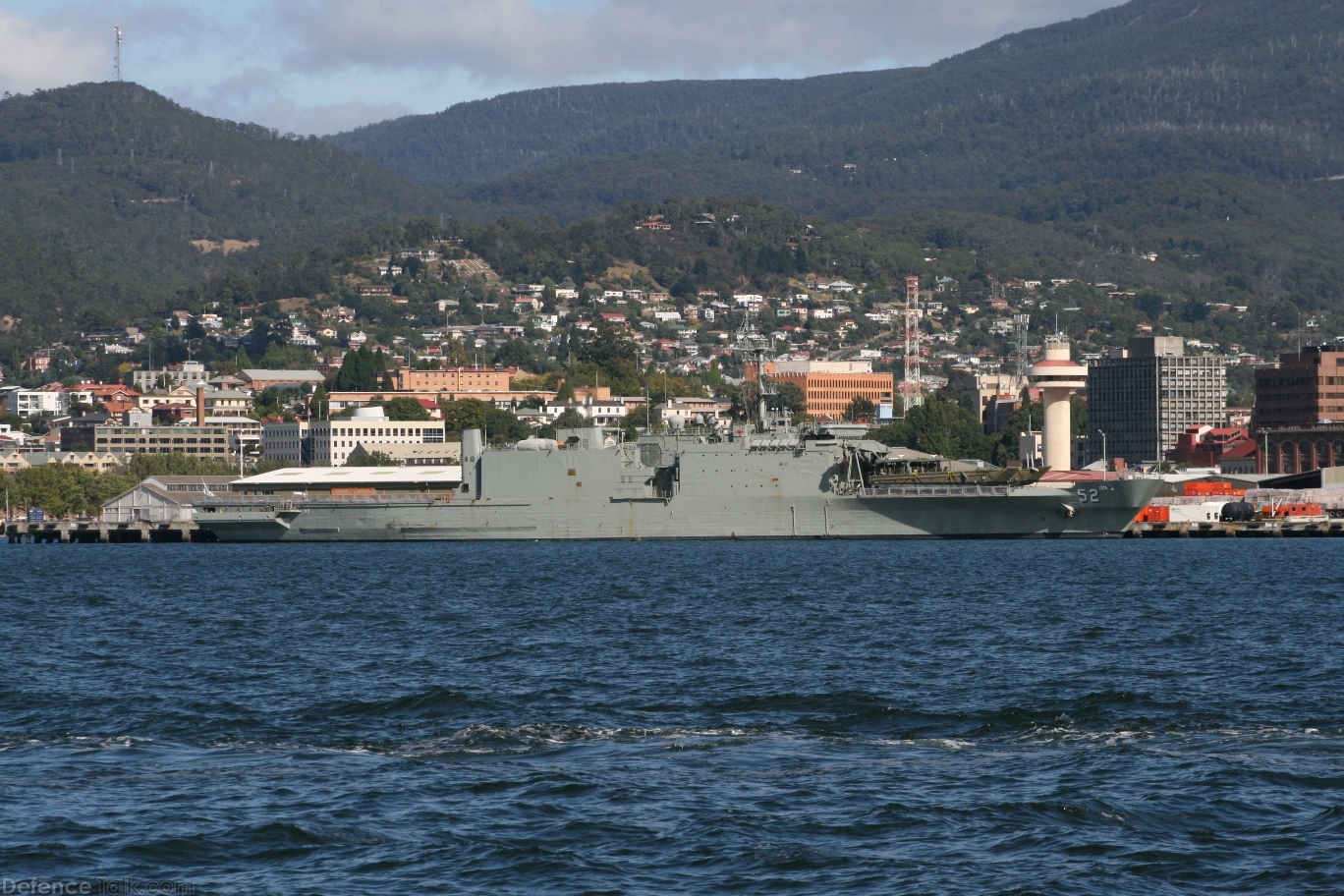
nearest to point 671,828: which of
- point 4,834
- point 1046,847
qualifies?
→ point 1046,847

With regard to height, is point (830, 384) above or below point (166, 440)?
above

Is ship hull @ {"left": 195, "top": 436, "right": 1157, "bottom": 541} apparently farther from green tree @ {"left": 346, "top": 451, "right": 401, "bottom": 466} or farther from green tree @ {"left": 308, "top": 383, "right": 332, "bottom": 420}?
green tree @ {"left": 308, "top": 383, "right": 332, "bottom": 420}

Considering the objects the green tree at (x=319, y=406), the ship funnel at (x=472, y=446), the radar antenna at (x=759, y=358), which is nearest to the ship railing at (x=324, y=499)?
the ship funnel at (x=472, y=446)

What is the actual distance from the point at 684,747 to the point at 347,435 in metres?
115

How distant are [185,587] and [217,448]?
3941 inches

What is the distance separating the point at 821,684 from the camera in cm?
2394

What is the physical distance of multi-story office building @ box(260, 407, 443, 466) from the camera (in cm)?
13088


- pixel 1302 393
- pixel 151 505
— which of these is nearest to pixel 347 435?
pixel 151 505

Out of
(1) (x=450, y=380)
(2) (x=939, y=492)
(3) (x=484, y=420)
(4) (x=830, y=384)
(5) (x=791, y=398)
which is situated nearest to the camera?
Result: (2) (x=939, y=492)

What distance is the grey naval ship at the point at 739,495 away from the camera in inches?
2564

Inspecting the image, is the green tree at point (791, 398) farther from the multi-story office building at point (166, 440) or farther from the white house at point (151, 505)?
the white house at point (151, 505)

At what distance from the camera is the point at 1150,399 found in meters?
165

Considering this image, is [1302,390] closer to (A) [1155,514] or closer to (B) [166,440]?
(A) [1155,514]

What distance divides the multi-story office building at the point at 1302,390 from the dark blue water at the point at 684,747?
356ft
